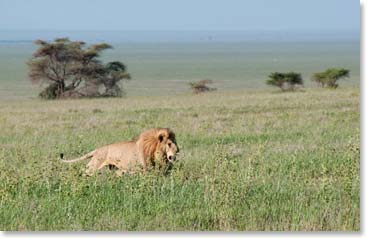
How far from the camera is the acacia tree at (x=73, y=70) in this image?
143 feet

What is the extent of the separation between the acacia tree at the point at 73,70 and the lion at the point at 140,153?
3459 centimetres

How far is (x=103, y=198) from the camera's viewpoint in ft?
21.4

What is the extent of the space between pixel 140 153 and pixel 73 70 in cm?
3765

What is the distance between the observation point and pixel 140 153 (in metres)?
7.62

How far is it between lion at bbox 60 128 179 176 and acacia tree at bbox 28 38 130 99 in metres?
34.6

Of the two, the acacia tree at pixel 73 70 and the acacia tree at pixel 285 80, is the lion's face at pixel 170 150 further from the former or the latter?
the acacia tree at pixel 73 70

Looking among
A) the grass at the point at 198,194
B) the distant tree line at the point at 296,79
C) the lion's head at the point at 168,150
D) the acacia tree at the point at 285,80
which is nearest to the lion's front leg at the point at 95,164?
the grass at the point at 198,194

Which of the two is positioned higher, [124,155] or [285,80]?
[124,155]

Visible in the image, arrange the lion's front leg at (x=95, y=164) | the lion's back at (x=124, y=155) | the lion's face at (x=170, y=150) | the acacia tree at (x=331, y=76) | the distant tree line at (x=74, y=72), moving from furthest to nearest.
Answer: the distant tree line at (x=74, y=72)
the acacia tree at (x=331, y=76)
the lion's front leg at (x=95, y=164)
the lion's back at (x=124, y=155)
the lion's face at (x=170, y=150)

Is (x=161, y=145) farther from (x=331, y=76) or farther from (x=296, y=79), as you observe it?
(x=296, y=79)

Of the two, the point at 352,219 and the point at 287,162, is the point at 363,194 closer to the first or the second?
the point at 352,219

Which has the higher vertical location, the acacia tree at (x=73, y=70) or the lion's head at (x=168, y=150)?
the lion's head at (x=168, y=150)

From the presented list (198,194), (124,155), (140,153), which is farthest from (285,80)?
(198,194)

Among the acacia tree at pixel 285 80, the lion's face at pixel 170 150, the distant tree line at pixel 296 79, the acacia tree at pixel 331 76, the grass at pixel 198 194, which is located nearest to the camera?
the grass at pixel 198 194
